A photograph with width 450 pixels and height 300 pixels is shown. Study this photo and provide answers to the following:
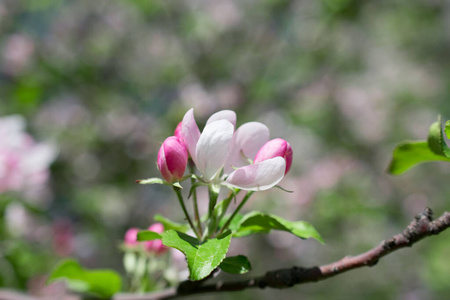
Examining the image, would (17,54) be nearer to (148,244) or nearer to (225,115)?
(148,244)

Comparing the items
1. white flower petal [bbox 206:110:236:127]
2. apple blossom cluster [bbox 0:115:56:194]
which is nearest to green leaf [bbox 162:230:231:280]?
white flower petal [bbox 206:110:236:127]

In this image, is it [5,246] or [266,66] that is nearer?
[5,246]

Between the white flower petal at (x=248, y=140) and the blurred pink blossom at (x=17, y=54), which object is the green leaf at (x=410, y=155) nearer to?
the white flower petal at (x=248, y=140)

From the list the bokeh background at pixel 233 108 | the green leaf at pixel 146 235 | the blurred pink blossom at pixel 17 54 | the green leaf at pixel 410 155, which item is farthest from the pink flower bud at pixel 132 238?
the blurred pink blossom at pixel 17 54

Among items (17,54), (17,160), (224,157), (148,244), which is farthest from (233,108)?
(224,157)

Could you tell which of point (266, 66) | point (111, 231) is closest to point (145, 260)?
point (111, 231)

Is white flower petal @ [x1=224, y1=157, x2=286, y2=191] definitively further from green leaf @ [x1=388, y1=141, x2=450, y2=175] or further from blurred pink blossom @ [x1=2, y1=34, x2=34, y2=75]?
blurred pink blossom @ [x1=2, y1=34, x2=34, y2=75]

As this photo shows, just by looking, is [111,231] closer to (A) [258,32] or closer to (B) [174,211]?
(B) [174,211]
